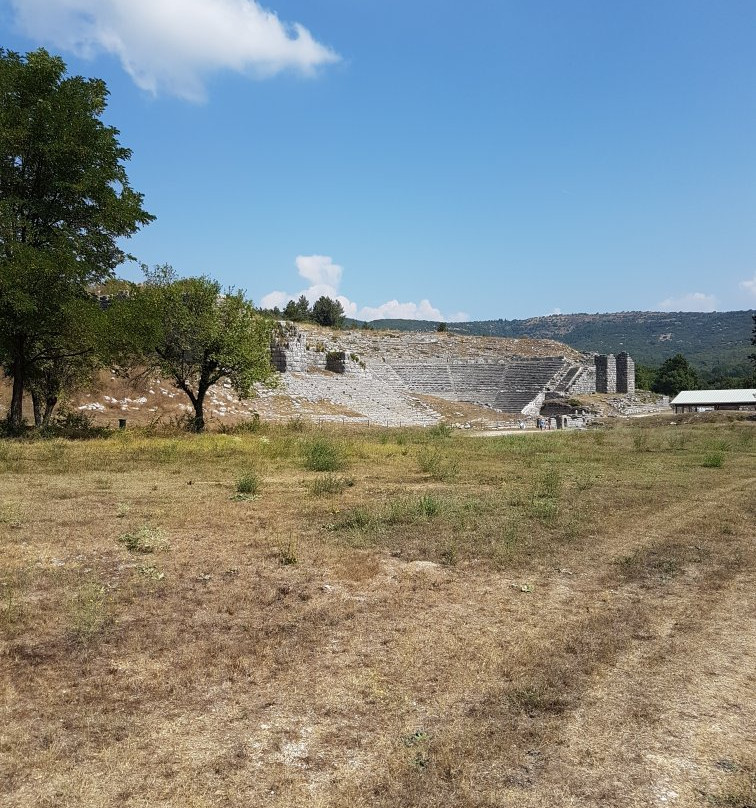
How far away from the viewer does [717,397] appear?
51.2 metres

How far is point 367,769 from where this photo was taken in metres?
3.69

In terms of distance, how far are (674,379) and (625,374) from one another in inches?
1042

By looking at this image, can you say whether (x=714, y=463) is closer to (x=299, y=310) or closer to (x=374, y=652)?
(x=374, y=652)

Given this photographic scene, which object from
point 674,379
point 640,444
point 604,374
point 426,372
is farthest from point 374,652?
point 674,379

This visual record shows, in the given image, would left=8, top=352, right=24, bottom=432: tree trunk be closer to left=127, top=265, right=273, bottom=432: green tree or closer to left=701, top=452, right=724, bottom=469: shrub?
left=127, top=265, right=273, bottom=432: green tree

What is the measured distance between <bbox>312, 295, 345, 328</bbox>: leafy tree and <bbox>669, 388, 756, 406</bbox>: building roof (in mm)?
33113

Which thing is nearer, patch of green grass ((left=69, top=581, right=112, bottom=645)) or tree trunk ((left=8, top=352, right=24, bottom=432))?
patch of green grass ((left=69, top=581, right=112, bottom=645))

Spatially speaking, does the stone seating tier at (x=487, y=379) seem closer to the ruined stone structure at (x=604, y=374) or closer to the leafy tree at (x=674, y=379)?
the ruined stone structure at (x=604, y=374)

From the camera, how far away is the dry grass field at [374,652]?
3635 mm

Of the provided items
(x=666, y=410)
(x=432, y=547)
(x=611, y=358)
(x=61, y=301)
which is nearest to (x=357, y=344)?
(x=611, y=358)

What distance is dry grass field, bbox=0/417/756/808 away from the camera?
11.9 ft

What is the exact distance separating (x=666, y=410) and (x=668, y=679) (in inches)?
2227

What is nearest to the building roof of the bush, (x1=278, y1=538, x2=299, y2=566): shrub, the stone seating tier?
the stone seating tier

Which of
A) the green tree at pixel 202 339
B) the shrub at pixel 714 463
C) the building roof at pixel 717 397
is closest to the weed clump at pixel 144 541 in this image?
the shrub at pixel 714 463
